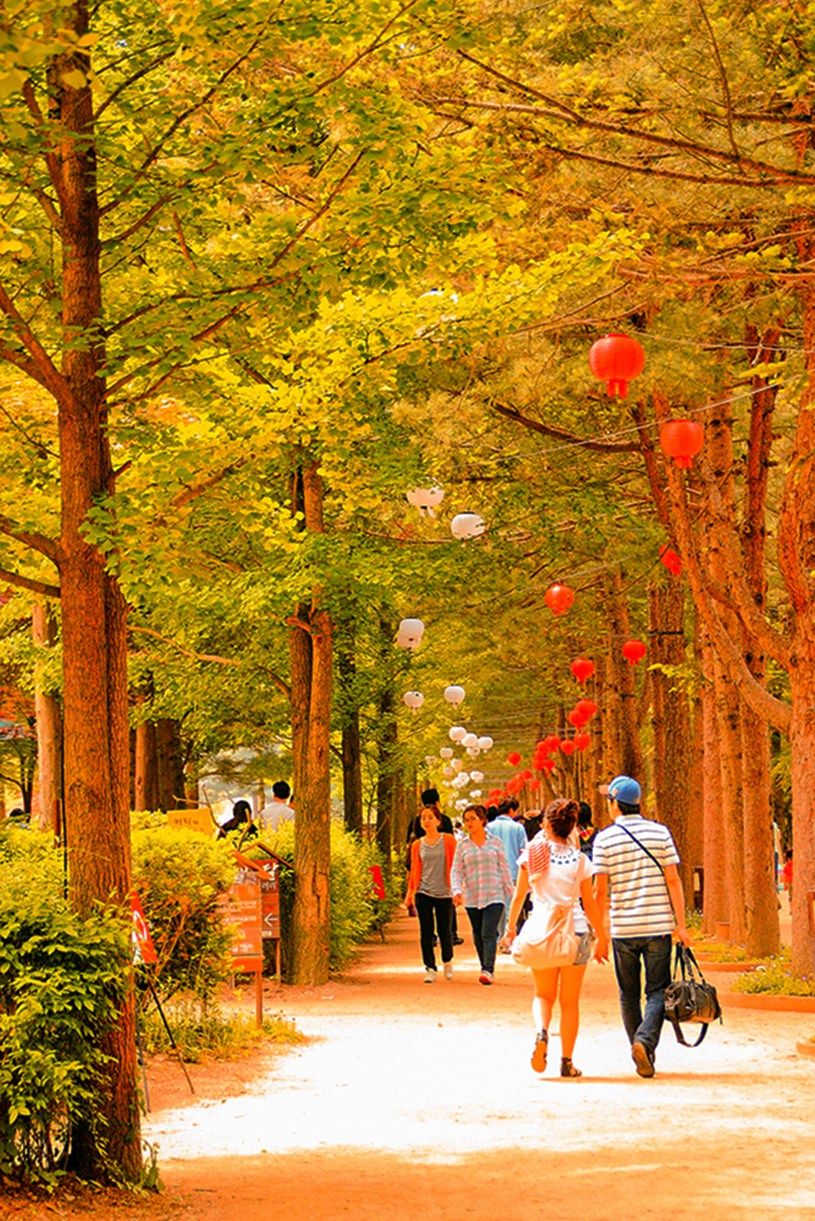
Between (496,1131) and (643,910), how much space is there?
2370mm

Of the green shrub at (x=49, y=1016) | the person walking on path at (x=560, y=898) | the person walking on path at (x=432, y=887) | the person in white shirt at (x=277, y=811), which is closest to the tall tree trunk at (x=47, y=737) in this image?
the person in white shirt at (x=277, y=811)

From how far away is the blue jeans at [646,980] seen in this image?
36.7 feet

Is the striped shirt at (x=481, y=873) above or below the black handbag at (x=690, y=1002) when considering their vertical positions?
above

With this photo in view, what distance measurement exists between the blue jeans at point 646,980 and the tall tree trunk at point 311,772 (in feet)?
22.6

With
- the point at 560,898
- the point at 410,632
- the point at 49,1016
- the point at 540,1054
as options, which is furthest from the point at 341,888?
the point at 49,1016

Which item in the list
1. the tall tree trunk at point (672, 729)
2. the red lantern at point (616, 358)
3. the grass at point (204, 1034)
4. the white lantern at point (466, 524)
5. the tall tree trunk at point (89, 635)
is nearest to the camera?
the tall tree trunk at point (89, 635)

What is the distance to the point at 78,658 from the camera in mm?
7914

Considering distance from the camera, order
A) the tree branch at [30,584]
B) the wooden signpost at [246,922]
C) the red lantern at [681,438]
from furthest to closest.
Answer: the red lantern at [681,438]
the wooden signpost at [246,922]
the tree branch at [30,584]

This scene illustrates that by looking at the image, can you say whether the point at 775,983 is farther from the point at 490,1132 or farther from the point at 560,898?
the point at 490,1132

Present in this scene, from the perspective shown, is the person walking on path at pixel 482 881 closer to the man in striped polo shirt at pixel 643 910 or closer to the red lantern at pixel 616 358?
the man in striped polo shirt at pixel 643 910

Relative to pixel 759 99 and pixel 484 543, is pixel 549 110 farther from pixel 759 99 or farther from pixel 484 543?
pixel 484 543

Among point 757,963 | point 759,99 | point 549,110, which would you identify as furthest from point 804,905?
point 549,110

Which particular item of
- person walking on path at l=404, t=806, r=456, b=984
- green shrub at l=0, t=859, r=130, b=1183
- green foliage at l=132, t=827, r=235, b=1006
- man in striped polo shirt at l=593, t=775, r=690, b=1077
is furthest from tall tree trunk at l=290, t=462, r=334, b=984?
green shrub at l=0, t=859, r=130, b=1183

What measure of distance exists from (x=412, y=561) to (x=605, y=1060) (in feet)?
20.2
